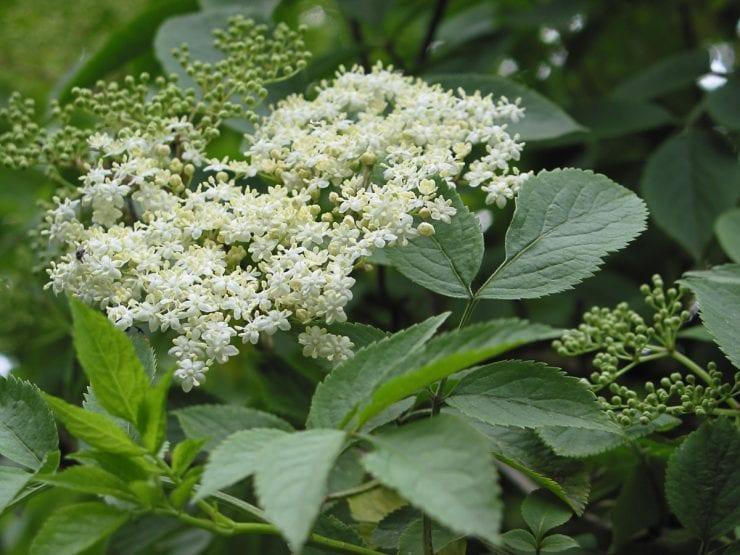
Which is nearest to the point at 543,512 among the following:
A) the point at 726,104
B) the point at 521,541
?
the point at 521,541

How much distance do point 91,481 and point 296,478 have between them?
319 millimetres

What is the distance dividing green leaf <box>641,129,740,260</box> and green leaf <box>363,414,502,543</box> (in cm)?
134

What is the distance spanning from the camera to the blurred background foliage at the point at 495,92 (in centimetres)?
208

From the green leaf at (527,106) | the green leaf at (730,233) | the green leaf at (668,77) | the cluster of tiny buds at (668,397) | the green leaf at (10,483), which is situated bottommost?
the cluster of tiny buds at (668,397)

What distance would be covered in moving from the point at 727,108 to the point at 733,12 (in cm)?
124

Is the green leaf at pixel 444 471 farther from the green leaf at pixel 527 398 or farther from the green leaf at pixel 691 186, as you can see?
the green leaf at pixel 691 186

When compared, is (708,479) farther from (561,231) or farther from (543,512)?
(561,231)

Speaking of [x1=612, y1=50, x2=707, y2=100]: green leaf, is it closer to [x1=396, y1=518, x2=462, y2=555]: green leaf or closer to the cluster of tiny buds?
the cluster of tiny buds

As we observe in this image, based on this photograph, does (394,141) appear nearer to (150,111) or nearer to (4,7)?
(150,111)

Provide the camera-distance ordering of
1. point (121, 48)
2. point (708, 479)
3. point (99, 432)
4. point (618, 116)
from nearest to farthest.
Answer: point (99, 432) < point (708, 479) < point (121, 48) < point (618, 116)

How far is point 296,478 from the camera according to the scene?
0.89 m

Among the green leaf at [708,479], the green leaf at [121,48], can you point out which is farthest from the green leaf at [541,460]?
the green leaf at [121,48]

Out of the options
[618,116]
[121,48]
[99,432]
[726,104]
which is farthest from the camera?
[618,116]

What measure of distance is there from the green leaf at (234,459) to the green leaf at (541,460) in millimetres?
389
